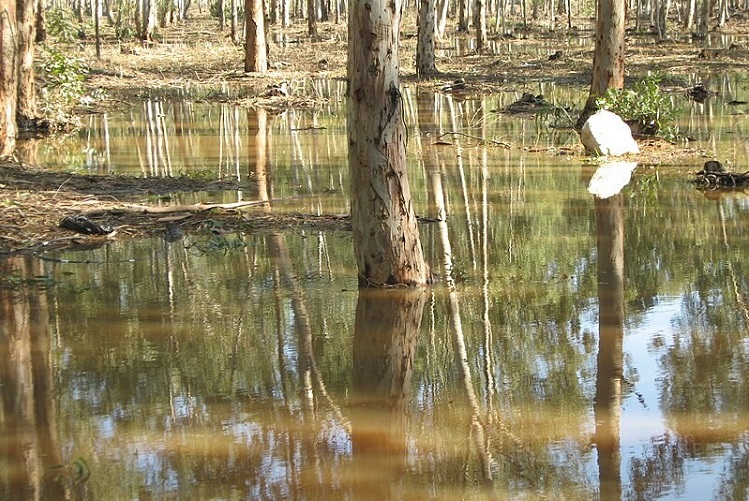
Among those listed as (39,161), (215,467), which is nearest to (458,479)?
(215,467)

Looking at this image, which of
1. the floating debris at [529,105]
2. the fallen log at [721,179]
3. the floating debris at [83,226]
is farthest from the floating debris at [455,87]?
the floating debris at [83,226]

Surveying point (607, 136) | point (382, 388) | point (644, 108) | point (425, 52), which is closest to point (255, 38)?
point (425, 52)

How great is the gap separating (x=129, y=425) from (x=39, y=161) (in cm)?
1029

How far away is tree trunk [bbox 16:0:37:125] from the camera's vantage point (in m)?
17.7

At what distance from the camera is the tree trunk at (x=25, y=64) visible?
58.1ft

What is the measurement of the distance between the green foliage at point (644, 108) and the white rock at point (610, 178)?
5.41 ft

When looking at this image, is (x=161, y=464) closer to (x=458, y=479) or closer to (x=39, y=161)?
(x=458, y=479)

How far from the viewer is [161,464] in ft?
16.4

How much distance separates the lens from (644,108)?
1591 cm

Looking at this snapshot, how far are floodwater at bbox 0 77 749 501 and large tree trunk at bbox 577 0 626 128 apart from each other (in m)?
5.63

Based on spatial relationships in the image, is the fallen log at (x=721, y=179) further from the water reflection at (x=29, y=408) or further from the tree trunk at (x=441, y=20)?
the tree trunk at (x=441, y=20)

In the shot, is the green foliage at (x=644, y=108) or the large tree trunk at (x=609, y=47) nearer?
the green foliage at (x=644, y=108)

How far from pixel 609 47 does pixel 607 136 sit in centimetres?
271

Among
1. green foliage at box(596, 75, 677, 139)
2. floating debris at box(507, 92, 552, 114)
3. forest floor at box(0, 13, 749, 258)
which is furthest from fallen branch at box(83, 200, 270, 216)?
floating debris at box(507, 92, 552, 114)
